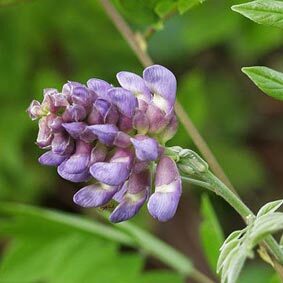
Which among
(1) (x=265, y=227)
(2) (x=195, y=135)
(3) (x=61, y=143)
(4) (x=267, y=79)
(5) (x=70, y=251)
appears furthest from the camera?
(5) (x=70, y=251)

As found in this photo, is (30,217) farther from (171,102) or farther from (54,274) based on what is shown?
(171,102)

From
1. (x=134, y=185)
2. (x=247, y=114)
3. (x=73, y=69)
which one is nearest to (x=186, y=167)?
(x=134, y=185)

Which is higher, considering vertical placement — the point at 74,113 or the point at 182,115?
the point at 74,113

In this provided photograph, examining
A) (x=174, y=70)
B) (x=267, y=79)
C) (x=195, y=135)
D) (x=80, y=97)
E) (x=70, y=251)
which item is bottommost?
(x=174, y=70)

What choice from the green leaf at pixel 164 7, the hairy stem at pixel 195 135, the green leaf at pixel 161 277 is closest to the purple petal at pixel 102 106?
the hairy stem at pixel 195 135

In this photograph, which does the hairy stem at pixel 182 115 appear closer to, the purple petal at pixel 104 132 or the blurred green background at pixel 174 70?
the purple petal at pixel 104 132

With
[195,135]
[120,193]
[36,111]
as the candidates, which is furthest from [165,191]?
[195,135]

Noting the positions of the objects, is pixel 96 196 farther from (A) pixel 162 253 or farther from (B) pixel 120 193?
(A) pixel 162 253
